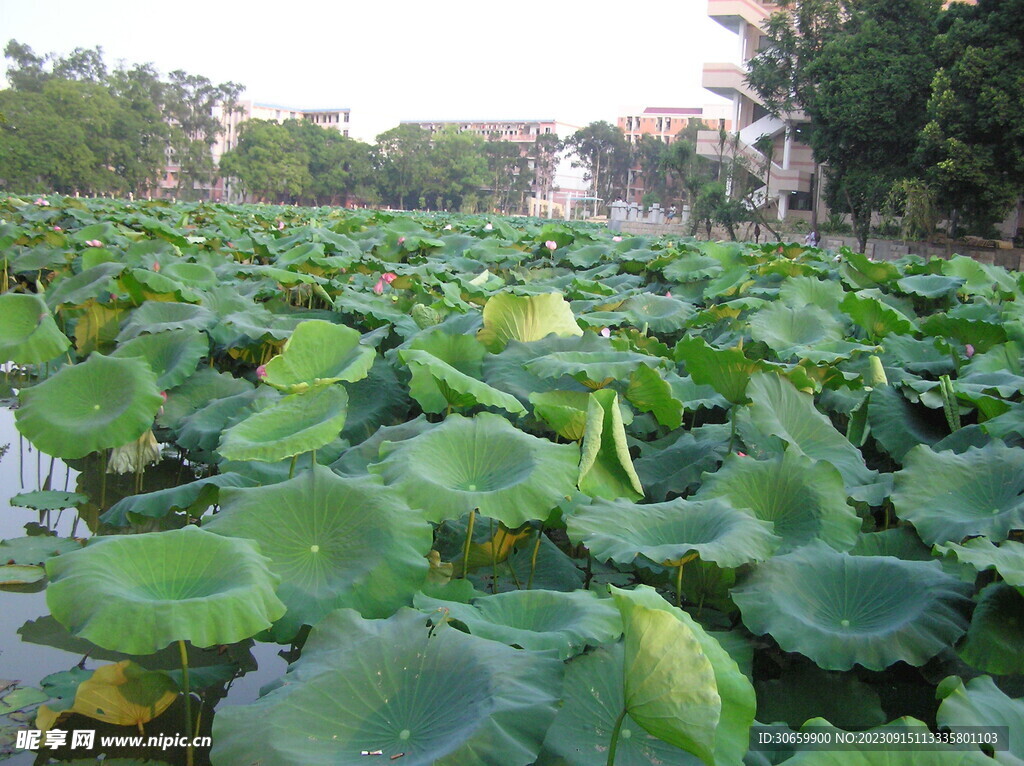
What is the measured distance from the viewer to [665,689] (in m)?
0.93

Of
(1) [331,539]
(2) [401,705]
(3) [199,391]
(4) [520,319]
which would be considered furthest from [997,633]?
(3) [199,391]

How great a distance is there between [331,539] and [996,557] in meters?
1.08

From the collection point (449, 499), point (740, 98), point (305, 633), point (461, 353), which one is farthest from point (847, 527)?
point (740, 98)

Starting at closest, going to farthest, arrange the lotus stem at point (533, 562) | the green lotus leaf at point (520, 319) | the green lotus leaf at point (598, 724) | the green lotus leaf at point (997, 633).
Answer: the green lotus leaf at point (598, 724) → the green lotus leaf at point (997, 633) → the lotus stem at point (533, 562) → the green lotus leaf at point (520, 319)

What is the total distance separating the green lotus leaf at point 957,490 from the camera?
159 cm

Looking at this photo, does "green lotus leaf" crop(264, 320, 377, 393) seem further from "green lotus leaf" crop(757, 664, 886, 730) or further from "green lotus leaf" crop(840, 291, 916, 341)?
"green lotus leaf" crop(840, 291, 916, 341)

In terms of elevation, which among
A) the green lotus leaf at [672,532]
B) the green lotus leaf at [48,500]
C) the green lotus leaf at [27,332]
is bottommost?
the green lotus leaf at [48,500]

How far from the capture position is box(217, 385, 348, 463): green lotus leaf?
1594mm

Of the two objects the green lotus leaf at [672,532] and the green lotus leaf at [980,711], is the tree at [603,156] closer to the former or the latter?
the green lotus leaf at [672,532]

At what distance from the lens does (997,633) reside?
1269 mm

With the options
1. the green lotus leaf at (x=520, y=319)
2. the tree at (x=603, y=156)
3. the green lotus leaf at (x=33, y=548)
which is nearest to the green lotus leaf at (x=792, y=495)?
the green lotus leaf at (x=520, y=319)

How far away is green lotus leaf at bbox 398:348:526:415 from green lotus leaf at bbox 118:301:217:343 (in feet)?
4.65

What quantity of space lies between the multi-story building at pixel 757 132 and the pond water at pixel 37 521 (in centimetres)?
2813

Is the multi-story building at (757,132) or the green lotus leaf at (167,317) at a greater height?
the multi-story building at (757,132)
